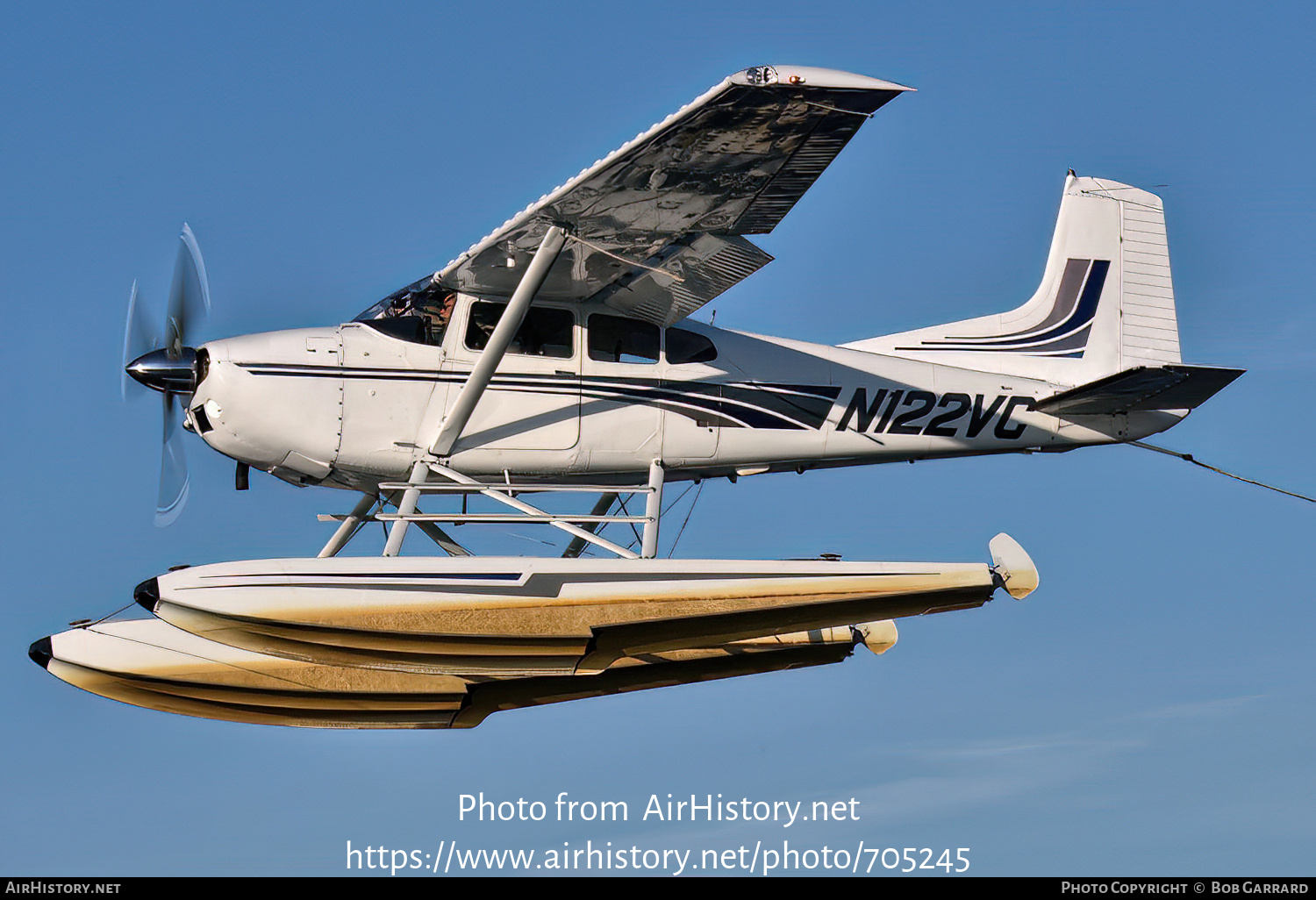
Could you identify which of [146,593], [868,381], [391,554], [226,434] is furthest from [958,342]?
[146,593]

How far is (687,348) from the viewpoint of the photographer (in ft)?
43.6

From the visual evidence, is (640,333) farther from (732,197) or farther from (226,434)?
(226,434)

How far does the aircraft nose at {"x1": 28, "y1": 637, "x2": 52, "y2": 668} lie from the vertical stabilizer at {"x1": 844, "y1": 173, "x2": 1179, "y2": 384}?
26.6 feet

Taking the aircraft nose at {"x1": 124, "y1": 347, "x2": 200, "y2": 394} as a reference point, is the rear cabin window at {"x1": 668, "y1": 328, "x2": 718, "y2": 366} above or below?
above

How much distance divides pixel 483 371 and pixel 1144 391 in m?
5.67

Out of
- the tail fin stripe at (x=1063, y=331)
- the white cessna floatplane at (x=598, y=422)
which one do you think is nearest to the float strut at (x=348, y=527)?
the white cessna floatplane at (x=598, y=422)

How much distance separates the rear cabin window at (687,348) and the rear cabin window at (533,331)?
2.83 ft

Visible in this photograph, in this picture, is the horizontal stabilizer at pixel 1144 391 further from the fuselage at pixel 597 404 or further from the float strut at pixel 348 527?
the float strut at pixel 348 527

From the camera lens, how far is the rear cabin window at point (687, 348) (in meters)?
13.2

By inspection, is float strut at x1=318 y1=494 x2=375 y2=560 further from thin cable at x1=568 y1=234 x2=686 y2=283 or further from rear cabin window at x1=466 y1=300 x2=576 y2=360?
thin cable at x1=568 y1=234 x2=686 y2=283

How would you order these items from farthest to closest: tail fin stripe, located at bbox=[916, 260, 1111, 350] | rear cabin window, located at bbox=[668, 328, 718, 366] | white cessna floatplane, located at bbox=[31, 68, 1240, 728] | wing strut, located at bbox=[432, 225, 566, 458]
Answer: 1. tail fin stripe, located at bbox=[916, 260, 1111, 350]
2. rear cabin window, located at bbox=[668, 328, 718, 366]
3. wing strut, located at bbox=[432, 225, 566, 458]
4. white cessna floatplane, located at bbox=[31, 68, 1240, 728]

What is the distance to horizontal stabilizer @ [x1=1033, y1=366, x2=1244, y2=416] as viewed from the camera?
12875 mm

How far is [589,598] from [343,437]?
2.42m

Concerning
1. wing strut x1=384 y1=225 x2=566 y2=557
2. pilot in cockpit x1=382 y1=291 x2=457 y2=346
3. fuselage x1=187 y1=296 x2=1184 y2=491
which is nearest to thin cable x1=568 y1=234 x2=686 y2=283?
wing strut x1=384 y1=225 x2=566 y2=557
